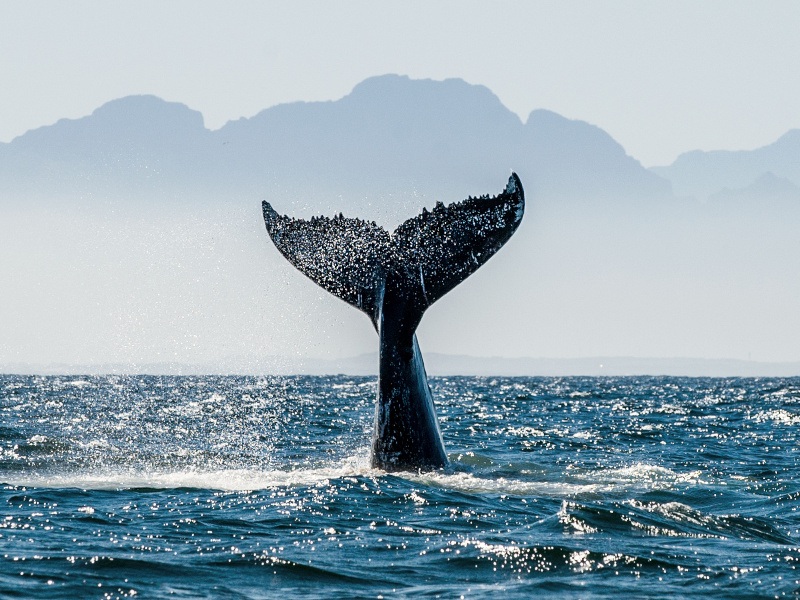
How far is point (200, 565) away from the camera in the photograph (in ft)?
24.2

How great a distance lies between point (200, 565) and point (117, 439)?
1225 centimetres

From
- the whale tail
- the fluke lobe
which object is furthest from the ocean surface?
the whale tail

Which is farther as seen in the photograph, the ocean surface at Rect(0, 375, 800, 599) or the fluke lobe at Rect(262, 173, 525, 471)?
the fluke lobe at Rect(262, 173, 525, 471)

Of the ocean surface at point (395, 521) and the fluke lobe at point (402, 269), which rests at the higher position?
the fluke lobe at point (402, 269)

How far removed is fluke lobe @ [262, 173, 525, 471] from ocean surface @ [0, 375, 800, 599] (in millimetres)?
481

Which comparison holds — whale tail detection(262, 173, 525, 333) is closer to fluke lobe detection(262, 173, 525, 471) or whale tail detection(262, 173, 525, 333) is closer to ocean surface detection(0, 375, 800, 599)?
fluke lobe detection(262, 173, 525, 471)

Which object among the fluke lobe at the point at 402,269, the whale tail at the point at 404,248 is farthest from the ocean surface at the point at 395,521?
the whale tail at the point at 404,248

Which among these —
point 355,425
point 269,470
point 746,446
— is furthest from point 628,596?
point 355,425

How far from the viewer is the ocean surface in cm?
697

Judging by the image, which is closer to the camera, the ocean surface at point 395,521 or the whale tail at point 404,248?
the ocean surface at point 395,521

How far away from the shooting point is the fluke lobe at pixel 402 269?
11055 millimetres

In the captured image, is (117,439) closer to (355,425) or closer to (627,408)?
(355,425)

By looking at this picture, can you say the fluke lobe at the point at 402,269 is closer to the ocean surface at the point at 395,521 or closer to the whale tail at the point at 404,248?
the whale tail at the point at 404,248

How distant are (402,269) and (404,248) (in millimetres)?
225
